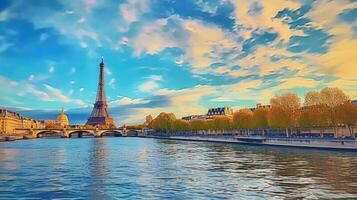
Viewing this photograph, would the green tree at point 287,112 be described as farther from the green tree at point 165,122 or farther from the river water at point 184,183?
the green tree at point 165,122

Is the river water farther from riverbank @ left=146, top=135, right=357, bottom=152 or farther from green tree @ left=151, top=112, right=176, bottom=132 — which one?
green tree @ left=151, top=112, right=176, bottom=132

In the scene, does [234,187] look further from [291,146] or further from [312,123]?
[312,123]

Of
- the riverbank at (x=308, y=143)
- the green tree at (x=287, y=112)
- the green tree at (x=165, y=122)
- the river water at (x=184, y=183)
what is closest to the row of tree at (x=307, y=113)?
the green tree at (x=287, y=112)

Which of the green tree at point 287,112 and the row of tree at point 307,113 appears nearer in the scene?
the row of tree at point 307,113

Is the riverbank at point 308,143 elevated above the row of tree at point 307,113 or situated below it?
below

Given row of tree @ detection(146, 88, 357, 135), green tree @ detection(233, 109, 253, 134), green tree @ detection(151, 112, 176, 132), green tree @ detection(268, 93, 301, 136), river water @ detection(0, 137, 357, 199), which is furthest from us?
green tree @ detection(151, 112, 176, 132)

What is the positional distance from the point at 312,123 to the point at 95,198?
61964 mm

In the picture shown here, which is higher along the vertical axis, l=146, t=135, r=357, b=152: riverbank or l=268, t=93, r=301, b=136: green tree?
l=268, t=93, r=301, b=136: green tree

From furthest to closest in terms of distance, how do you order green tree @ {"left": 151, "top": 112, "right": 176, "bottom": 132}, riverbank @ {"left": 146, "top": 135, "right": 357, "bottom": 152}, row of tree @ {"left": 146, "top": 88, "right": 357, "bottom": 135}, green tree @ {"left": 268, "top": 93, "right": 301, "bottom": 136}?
1. green tree @ {"left": 151, "top": 112, "right": 176, "bottom": 132}
2. green tree @ {"left": 268, "top": 93, "right": 301, "bottom": 136}
3. row of tree @ {"left": 146, "top": 88, "right": 357, "bottom": 135}
4. riverbank @ {"left": 146, "top": 135, "right": 357, "bottom": 152}

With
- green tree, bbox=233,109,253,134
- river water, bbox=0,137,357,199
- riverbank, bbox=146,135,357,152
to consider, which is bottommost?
river water, bbox=0,137,357,199

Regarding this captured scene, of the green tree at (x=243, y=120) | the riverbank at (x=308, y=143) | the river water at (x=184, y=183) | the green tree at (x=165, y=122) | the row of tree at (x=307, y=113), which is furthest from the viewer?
the green tree at (x=165, y=122)

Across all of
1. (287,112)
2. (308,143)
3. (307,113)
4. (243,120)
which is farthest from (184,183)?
(243,120)

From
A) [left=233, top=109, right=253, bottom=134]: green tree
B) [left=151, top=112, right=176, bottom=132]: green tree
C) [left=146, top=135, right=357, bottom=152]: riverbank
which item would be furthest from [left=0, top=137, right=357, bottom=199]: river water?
[left=151, top=112, right=176, bottom=132]: green tree

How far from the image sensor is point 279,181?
84.4ft
